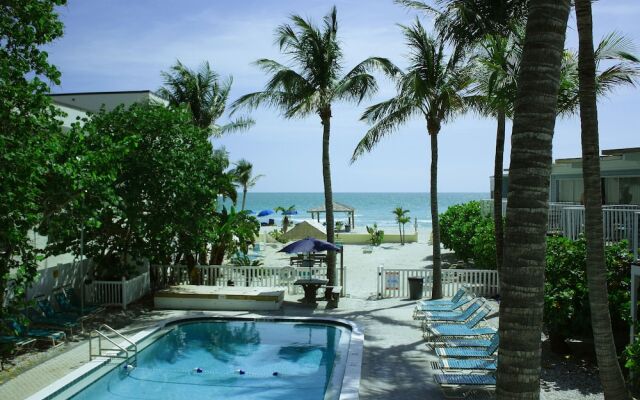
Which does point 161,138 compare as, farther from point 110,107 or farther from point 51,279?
point 110,107

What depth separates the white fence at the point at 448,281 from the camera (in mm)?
18281

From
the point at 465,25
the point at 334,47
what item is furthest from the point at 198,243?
the point at 465,25

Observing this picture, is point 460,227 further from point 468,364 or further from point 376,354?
point 468,364

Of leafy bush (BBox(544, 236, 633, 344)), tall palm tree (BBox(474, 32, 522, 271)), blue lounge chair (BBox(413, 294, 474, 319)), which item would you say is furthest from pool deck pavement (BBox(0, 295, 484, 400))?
tall palm tree (BBox(474, 32, 522, 271))

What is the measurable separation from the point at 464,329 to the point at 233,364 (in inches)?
209

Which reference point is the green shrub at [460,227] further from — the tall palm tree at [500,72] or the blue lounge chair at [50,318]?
the blue lounge chair at [50,318]

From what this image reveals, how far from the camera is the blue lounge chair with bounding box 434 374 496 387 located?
366 inches

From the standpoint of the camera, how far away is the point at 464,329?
12.5 m

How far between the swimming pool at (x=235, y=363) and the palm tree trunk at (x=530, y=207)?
6203mm

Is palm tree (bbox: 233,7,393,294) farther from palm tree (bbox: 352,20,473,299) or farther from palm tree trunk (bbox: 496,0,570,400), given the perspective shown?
palm tree trunk (bbox: 496,0,570,400)

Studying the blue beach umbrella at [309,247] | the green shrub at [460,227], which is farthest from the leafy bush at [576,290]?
the green shrub at [460,227]

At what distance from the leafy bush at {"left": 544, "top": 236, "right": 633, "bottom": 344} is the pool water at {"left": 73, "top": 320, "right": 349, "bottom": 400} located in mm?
4491

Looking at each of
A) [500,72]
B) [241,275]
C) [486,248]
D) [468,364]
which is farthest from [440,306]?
[241,275]

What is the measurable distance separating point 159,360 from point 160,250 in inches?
195
